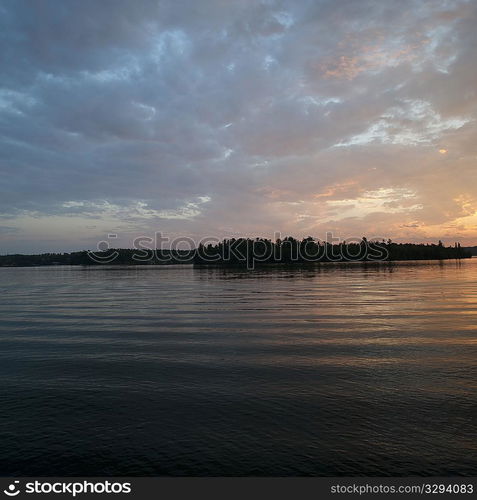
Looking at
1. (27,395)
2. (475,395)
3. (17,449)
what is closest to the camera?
(17,449)

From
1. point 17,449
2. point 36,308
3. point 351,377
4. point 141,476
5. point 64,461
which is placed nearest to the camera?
point 141,476

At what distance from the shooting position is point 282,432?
10414mm

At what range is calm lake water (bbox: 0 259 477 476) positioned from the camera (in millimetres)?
9141

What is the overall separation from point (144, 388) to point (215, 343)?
7.51 meters

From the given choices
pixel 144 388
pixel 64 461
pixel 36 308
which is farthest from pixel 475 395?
pixel 36 308

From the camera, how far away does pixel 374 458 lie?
357 inches

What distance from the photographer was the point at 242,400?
12.7m

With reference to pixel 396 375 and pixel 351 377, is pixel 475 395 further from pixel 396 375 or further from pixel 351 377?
pixel 351 377

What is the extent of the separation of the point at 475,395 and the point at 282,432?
6.61 m

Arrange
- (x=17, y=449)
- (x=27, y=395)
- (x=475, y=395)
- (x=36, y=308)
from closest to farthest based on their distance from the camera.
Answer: (x=17, y=449), (x=475, y=395), (x=27, y=395), (x=36, y=308)

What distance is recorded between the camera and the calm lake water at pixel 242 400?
30.0ft
